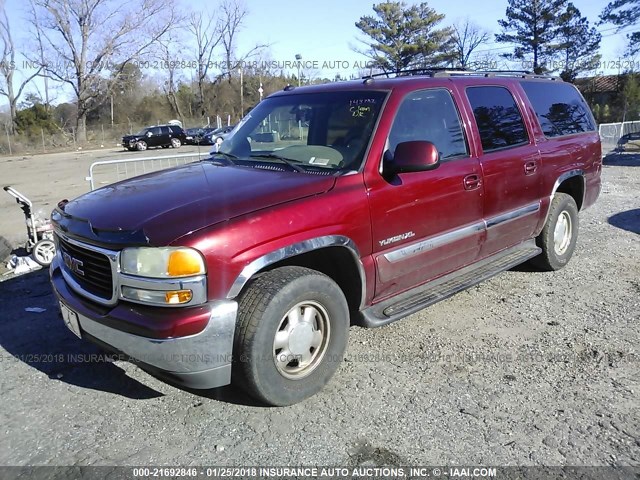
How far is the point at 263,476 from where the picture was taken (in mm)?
2602

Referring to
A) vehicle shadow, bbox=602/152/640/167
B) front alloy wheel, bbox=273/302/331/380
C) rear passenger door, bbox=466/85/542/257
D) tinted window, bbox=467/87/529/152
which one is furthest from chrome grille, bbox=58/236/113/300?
vehicle shadow, bbox=602/152/640/167

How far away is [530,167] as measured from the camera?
15.5 feet

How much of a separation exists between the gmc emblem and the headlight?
2.20 ft

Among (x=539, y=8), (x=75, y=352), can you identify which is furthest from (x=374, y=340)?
(x=539, y=8)

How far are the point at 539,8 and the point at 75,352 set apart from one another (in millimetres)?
53591

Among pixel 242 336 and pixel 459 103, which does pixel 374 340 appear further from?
pixel 459 103

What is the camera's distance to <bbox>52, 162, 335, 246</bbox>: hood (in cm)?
278

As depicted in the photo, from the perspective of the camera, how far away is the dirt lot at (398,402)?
276 centimetres

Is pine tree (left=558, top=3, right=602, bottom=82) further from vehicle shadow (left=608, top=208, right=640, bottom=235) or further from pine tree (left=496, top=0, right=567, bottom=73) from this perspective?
vehicle shadow (left=608, top=208, right=640, bottom=235)

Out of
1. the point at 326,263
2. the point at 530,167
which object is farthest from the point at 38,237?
the point at 530,167

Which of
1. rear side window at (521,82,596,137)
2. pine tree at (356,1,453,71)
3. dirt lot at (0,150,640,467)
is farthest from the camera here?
pine tree at (356,1,453,71)

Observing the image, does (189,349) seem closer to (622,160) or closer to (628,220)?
(628,220)

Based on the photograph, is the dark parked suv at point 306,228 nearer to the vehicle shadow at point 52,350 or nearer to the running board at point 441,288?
the running board at point 441,288

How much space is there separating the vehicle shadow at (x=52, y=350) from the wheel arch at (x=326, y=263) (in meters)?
1.21
